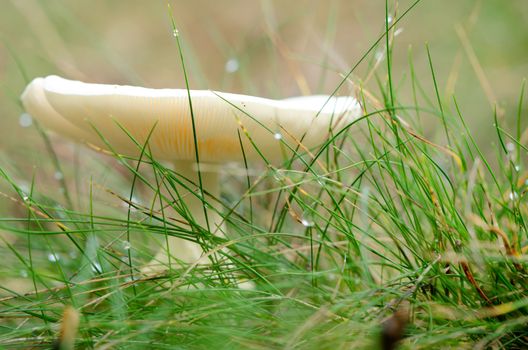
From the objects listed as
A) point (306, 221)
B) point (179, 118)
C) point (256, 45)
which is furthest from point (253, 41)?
point (306, 221)

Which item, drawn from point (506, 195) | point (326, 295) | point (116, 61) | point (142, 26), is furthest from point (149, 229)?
point (142, 26)

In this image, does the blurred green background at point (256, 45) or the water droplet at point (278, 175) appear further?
the blurred green background at point (256, 45)

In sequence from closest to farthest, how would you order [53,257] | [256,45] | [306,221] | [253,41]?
[306,221] < [53,257] < [253,41] < [256,45]

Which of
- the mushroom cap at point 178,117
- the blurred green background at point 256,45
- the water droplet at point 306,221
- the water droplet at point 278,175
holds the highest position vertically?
the blurred green background at point 256,45

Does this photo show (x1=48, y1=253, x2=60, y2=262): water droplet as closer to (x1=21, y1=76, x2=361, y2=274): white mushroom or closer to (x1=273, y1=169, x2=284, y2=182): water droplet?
(x1=21, y1=76, x2=361, y2=274): white mushroom

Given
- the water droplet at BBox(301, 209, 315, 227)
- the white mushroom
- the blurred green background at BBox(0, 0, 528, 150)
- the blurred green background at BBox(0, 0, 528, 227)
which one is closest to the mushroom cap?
the white mushroom

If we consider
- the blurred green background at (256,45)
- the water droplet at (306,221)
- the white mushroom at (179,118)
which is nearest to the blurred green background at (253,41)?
the blurred green background at (256,45)

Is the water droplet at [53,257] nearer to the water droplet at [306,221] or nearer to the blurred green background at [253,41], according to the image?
the water droplet at [306,221]

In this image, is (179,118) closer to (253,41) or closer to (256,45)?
(253,41)
